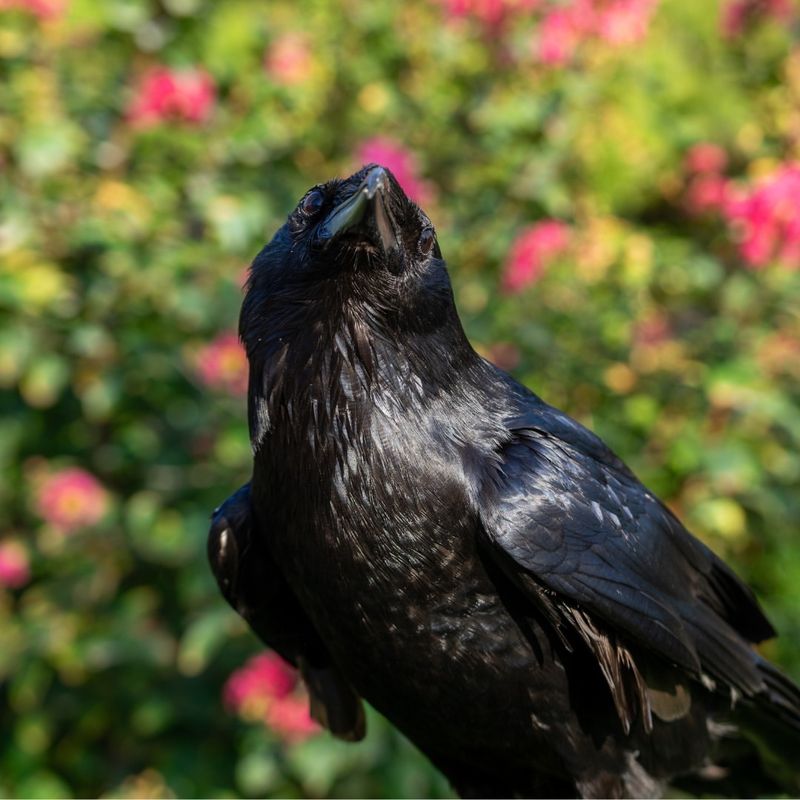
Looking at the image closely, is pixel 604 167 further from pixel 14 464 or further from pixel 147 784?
pixel 147 784

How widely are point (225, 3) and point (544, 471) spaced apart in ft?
9.39

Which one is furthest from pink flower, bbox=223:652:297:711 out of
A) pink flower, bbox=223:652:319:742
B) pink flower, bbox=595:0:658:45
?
pink flower, bbox=595:0:658:45

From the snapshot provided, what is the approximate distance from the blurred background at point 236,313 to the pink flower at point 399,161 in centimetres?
2

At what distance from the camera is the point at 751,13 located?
3.58 m

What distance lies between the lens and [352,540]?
1590mm

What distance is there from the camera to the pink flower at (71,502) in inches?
122

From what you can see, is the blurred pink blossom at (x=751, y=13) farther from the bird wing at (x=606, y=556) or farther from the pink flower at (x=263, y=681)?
the pink flower at (x=263, y=681)

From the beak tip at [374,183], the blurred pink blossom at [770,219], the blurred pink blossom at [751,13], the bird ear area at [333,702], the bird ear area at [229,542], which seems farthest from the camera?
the blurred pink blossom at [751,13]

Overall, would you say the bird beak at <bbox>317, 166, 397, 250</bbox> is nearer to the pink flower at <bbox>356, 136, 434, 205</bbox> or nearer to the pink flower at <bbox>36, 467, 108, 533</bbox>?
the pink flower at <bbox>356, 136, 434, 205</bbox>

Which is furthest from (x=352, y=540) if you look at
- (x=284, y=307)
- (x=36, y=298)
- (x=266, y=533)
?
(x=36, y=298)

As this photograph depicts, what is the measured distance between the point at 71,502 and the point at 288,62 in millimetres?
1445

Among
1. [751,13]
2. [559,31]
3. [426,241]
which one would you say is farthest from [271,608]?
[751,13]

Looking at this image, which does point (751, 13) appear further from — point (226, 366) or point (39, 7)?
point (39, 7)

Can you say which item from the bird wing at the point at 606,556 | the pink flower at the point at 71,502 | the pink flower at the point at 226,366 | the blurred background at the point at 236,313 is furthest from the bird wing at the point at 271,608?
the pink flower at the point at 71,502
